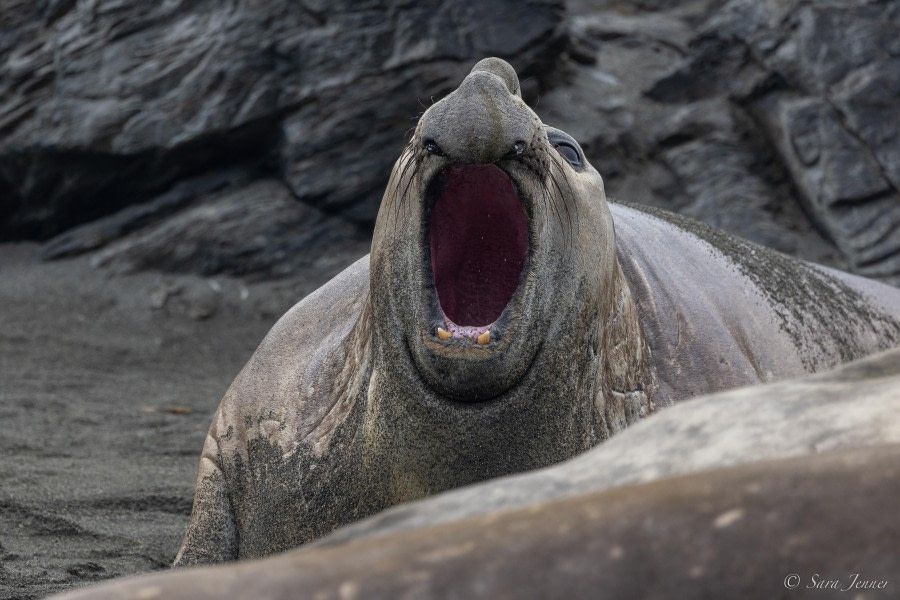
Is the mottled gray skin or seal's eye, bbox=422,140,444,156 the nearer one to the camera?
the mottled gray skin

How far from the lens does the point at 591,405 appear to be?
2916 mm

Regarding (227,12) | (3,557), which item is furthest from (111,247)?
(3,557)

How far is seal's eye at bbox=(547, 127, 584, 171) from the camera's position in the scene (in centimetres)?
311

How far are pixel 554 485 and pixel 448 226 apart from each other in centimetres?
164

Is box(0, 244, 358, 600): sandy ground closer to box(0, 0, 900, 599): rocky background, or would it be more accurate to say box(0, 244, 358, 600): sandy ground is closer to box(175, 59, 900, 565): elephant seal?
box(0, 0, 900, 599): rocky background

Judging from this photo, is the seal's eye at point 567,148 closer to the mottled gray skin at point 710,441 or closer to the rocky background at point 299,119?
the mottled gray skin at point 710,441

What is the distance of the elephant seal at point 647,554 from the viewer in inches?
46.4

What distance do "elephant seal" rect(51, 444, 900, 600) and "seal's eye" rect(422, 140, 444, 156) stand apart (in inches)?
59.7

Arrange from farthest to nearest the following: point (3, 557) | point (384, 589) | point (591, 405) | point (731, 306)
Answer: point (731, 306), point (3, 557), point (591, 405), point (384, 589)

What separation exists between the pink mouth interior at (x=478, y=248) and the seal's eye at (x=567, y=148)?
0.64 feet

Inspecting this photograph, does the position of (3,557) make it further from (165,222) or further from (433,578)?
(165,222)

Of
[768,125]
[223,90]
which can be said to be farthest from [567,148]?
[768,125]

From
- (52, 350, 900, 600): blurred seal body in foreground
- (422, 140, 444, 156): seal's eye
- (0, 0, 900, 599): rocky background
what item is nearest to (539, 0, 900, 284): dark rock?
(0, 0, 900, 599): rocky background

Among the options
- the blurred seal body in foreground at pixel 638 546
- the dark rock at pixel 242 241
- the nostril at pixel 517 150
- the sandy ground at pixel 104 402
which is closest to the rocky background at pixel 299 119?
the dark rock at pixel 242 241
